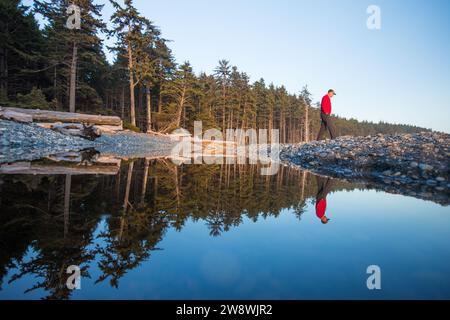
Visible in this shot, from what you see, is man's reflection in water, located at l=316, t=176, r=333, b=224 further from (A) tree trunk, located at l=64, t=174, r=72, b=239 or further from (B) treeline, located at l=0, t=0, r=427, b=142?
(B) treeline, located at l=0, t=0, r=427, b=142

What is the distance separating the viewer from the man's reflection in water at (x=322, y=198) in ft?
9.37

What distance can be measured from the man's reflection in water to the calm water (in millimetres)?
42

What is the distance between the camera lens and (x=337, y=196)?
385cm

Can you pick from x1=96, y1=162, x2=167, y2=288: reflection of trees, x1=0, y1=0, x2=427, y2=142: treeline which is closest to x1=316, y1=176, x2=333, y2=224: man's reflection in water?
x1=96, y1=162, x2=167, y2=288: reflection of trees

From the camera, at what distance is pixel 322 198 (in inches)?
144

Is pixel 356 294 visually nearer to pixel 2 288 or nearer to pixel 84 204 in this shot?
pixel 2 288

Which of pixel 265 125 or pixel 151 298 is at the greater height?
pixel 265 125

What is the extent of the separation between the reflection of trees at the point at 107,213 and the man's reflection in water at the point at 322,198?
5.6 inches

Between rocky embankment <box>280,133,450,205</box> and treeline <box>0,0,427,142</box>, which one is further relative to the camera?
treeline <box>0,0,427,142</box>

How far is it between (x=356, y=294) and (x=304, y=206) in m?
1.96

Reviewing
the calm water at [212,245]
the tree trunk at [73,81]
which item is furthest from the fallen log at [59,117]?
the calm water at [212,245]

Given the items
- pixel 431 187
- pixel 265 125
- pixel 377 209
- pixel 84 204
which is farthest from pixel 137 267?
pixel 265 125

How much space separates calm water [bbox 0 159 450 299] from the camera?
1327 mm

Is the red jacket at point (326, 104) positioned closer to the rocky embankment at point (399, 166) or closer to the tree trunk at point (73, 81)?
the rocky embankment at point (399, 166)
